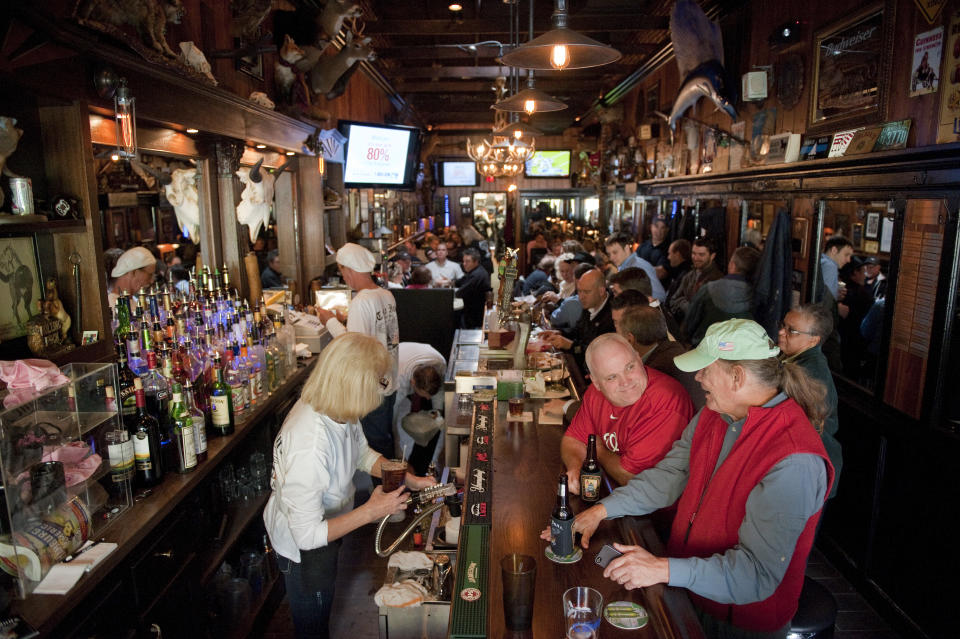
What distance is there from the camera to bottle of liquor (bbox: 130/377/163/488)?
241cm

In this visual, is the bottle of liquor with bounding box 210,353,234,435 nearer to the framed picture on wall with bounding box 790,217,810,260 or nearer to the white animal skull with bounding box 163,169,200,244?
the white animal skull with bounding box 163,169,200,244

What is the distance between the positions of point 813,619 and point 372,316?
3103 millimetres

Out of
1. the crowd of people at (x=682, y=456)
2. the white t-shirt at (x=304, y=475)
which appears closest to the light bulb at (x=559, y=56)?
the crowd of people at (x=682, y=456)

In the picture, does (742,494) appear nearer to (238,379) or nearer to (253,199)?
(238,379)

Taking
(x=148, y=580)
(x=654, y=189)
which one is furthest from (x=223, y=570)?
(x=654, y=189)

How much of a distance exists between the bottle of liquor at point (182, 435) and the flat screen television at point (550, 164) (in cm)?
1487

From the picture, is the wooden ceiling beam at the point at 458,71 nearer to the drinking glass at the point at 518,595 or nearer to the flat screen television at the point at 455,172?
the drinking glass at the point at 518,595

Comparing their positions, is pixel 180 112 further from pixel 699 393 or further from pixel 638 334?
pixel 699 393

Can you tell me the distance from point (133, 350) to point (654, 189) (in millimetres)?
7792

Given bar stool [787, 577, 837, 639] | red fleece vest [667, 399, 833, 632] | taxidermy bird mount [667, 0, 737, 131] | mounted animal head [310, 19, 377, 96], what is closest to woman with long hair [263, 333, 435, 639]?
red fleece vest [667, 399, 833, 632]

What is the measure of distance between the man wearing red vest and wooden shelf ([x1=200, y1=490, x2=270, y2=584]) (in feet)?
5.81

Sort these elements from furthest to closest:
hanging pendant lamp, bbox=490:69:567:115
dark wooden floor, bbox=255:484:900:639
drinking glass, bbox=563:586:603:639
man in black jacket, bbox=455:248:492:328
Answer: man in black jacket, bbox=455:248:492:328, hanging pendant lamp, bbox=490:69:567:115, dark wooden floor, bbox=255:484:900:639, drinking glass, bbox=563:586:603:639

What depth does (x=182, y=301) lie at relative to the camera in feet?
12.4

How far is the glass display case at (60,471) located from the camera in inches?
70.2
